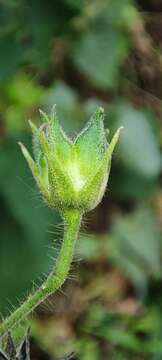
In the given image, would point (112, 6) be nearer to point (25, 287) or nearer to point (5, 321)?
point (25, 287)

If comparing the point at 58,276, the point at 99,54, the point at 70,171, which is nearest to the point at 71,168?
the point at 70,171

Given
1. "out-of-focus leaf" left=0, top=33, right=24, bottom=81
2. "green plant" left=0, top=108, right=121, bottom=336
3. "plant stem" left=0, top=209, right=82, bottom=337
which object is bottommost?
"plant stem" left=0, top=209, right=82, bottom=337

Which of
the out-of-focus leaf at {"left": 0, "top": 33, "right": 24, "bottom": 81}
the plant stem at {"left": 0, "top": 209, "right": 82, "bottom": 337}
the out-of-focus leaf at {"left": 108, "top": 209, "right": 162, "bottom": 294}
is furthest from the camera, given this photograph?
the out-of-focus leaf at {"left": 108, "top": 209, "right": 162, "bottom": 294}

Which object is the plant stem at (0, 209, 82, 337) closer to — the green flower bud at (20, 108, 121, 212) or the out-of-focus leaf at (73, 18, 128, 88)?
the green flower bud at (20, 108, 121, 212)

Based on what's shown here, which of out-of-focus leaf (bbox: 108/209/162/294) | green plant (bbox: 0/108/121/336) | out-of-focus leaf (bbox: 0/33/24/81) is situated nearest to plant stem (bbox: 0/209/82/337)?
green plant (bbox: 0/108/121/336)

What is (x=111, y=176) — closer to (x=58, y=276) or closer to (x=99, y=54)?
(x=99, y=54)

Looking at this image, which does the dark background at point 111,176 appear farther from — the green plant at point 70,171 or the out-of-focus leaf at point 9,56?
the green plant at point 70,171
